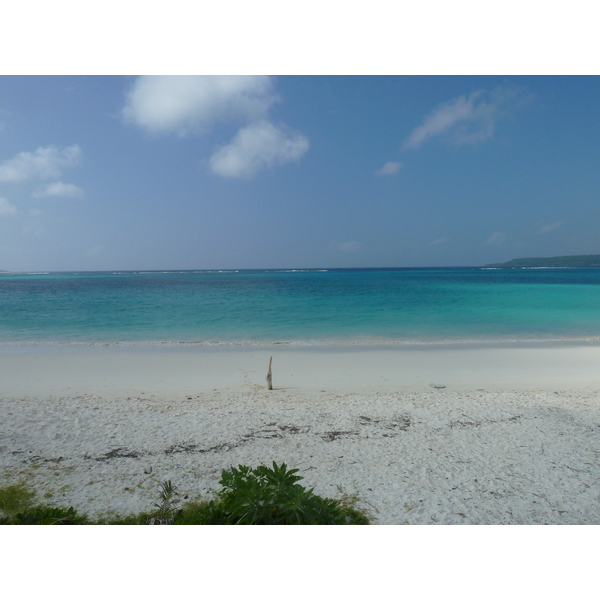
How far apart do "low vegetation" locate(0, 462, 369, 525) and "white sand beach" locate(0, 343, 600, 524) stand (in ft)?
0.76

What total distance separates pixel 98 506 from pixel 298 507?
2494 millimetres

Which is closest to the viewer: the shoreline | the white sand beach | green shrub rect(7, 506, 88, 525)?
green shrub rect(7, 506, 88, 525)

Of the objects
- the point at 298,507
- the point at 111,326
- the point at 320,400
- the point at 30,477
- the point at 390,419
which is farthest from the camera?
the point at 111,326

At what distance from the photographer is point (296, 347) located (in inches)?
619

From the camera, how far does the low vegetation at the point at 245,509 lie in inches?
121

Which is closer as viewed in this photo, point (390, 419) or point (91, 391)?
point (390, 419)

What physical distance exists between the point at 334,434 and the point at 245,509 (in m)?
3.26

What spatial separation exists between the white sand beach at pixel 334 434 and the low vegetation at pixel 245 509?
0.23m

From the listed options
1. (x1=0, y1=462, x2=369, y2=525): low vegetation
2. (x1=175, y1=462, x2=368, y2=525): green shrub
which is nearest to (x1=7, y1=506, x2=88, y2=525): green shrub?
(x1=0, y1=462, x2=369, y2=525): low vegetation

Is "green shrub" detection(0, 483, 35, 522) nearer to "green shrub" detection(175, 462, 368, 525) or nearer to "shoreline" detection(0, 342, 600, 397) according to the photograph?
"green shrub" detection(175, 462, 368, 525)

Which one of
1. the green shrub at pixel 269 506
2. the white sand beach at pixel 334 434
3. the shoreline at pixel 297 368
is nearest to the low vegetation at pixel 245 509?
the green shrub at pixel 269 506

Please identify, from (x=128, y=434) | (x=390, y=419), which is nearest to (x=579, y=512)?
(x=390, y=419)

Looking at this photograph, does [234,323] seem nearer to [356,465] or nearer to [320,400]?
[320,400]

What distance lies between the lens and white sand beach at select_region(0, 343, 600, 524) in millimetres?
4262
